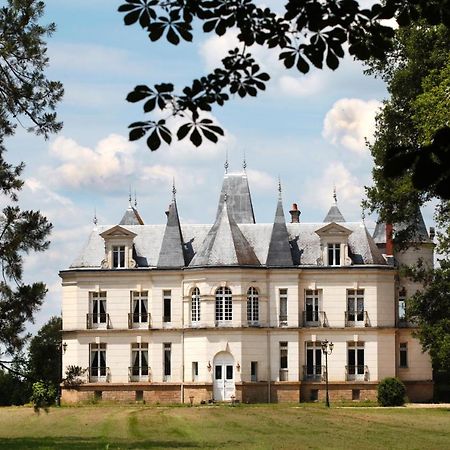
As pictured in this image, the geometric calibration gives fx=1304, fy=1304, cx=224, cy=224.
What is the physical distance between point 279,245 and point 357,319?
16.4 ft

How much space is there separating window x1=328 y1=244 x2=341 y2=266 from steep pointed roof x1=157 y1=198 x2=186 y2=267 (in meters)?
6.88

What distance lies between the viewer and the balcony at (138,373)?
2391 inches

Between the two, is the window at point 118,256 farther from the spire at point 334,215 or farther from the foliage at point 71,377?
the foliage at point 71,377

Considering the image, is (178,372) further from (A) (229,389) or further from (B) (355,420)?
(B) (355,420)

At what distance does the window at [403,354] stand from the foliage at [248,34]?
52339 mm

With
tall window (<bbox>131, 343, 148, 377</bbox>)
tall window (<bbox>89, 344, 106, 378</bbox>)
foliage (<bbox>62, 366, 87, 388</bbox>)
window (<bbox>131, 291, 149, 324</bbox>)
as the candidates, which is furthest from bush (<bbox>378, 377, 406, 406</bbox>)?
foliage (<bbox>62, 366, 87, 388</bbox>)

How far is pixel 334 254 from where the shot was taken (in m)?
60.8

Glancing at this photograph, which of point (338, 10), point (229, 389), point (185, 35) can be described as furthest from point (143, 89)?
point (229, 389)

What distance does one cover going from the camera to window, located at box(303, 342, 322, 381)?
59969 mm

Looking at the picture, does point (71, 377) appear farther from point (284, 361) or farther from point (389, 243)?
point (389, 243)

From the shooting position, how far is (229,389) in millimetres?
58719

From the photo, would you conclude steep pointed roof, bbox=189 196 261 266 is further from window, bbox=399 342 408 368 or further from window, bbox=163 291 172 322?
window, bbox=399 342 408 368

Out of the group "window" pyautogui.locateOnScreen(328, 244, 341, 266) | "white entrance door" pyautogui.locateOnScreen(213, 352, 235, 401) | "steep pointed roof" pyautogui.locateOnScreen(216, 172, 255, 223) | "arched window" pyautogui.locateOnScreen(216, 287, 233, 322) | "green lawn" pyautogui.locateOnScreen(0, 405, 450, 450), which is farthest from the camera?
"steep pointed roof" pyautogui.locateOnScreen(216, 172, 255, 223)

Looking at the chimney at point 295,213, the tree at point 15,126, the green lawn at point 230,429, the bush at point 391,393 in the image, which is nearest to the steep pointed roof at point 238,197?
the chimney at point 295,213
